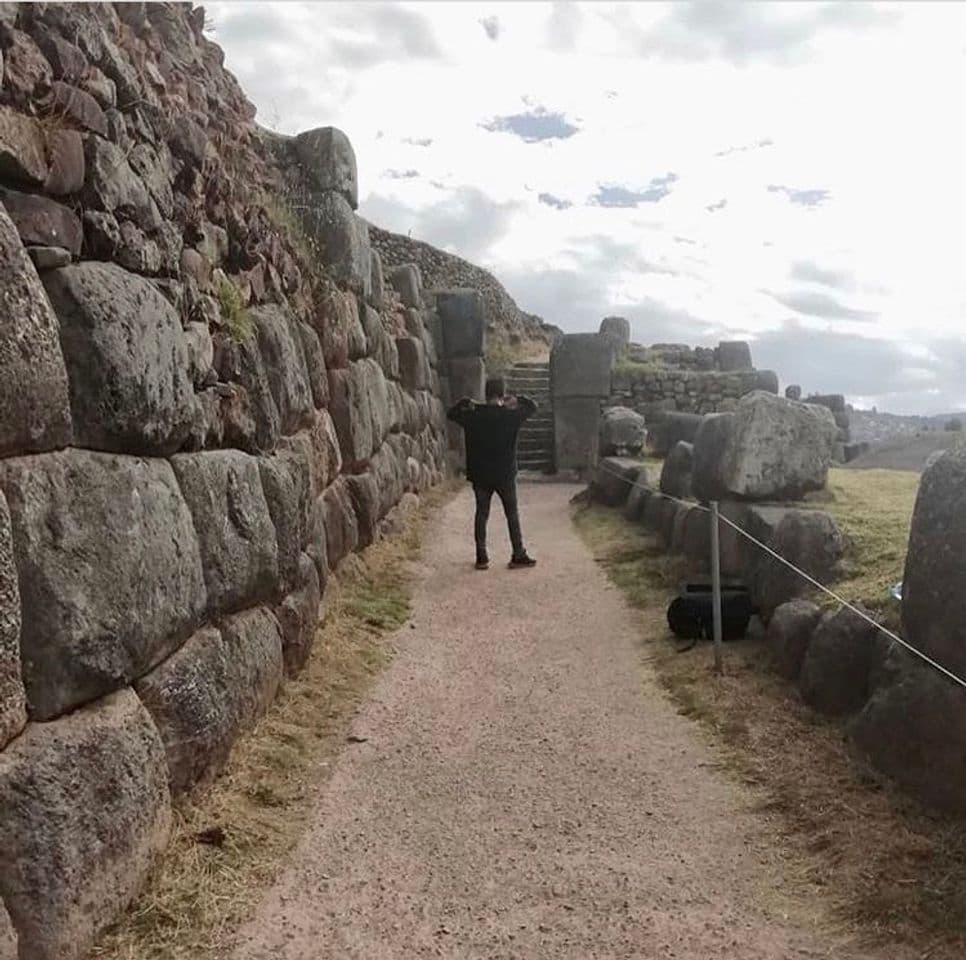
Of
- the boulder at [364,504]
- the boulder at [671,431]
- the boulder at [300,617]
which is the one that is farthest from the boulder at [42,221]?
the boulder at [671,431]

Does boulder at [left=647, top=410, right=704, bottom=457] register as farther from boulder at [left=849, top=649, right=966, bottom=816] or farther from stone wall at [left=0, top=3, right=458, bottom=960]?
boulder at [left=849, top=649, right=966, bottom=816]

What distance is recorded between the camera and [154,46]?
20.6 ft

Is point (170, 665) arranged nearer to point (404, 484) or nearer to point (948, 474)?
point (948, 474)

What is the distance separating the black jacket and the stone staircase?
9.56 metres

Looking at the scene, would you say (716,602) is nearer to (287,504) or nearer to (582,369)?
(287,504)

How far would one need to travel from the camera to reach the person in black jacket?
10812mm

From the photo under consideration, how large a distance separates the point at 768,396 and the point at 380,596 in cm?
379

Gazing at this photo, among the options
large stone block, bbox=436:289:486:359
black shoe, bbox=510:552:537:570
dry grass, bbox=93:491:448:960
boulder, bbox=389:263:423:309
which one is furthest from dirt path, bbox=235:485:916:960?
large stone block, bbox=436:289:486:359

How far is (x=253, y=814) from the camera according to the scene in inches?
183

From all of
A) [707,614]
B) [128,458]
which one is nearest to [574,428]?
[707,614]

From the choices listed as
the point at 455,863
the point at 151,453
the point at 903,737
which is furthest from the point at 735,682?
the point at 151,453

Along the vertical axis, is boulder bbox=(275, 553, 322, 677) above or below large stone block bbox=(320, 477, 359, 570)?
below

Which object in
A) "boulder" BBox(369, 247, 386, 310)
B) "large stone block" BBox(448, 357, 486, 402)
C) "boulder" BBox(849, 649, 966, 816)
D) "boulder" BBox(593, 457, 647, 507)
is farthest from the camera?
"large stone block" BBox(448, 357, 486, 402)

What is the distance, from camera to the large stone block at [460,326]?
1986 centimetres
